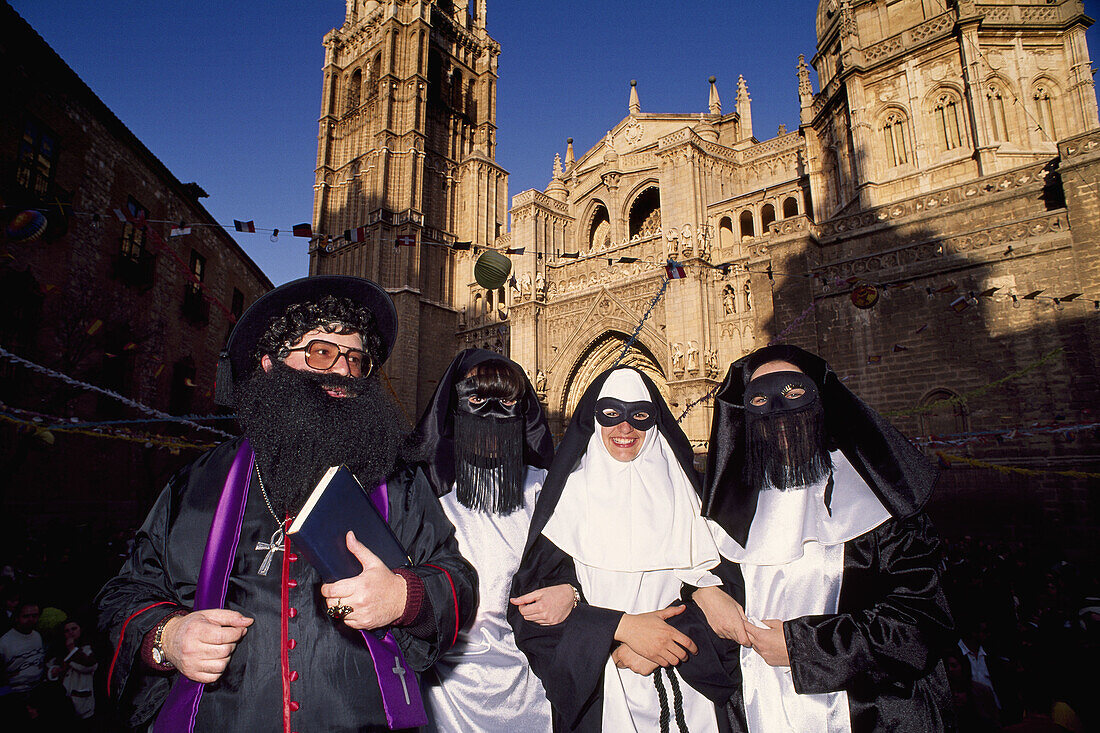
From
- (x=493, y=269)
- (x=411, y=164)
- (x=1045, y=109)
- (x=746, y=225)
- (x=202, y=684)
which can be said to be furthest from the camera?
(x=411, y=164)

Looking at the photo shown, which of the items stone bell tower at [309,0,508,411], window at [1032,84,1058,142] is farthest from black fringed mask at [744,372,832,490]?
stone bell tower at [309,0,508,411]

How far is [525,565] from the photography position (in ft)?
9.02

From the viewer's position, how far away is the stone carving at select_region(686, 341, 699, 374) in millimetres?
16750

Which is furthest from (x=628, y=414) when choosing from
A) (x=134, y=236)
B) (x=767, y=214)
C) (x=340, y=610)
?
(x=767, y=214)

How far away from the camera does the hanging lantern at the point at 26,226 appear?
30.3 ft

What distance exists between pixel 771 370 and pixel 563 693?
187 centimetres

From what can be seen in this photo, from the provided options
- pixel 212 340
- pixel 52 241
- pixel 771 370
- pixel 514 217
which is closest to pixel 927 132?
pixel 514 217

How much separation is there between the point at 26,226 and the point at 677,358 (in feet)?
49.9

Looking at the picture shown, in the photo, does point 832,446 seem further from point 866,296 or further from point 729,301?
point 729,301

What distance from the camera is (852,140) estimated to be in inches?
678

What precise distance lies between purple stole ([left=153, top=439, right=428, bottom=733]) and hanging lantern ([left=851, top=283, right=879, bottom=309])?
1266cm

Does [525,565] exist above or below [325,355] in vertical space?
below

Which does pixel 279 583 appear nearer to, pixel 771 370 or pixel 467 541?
pixel 467 541

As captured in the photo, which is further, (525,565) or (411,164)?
(411,164)
